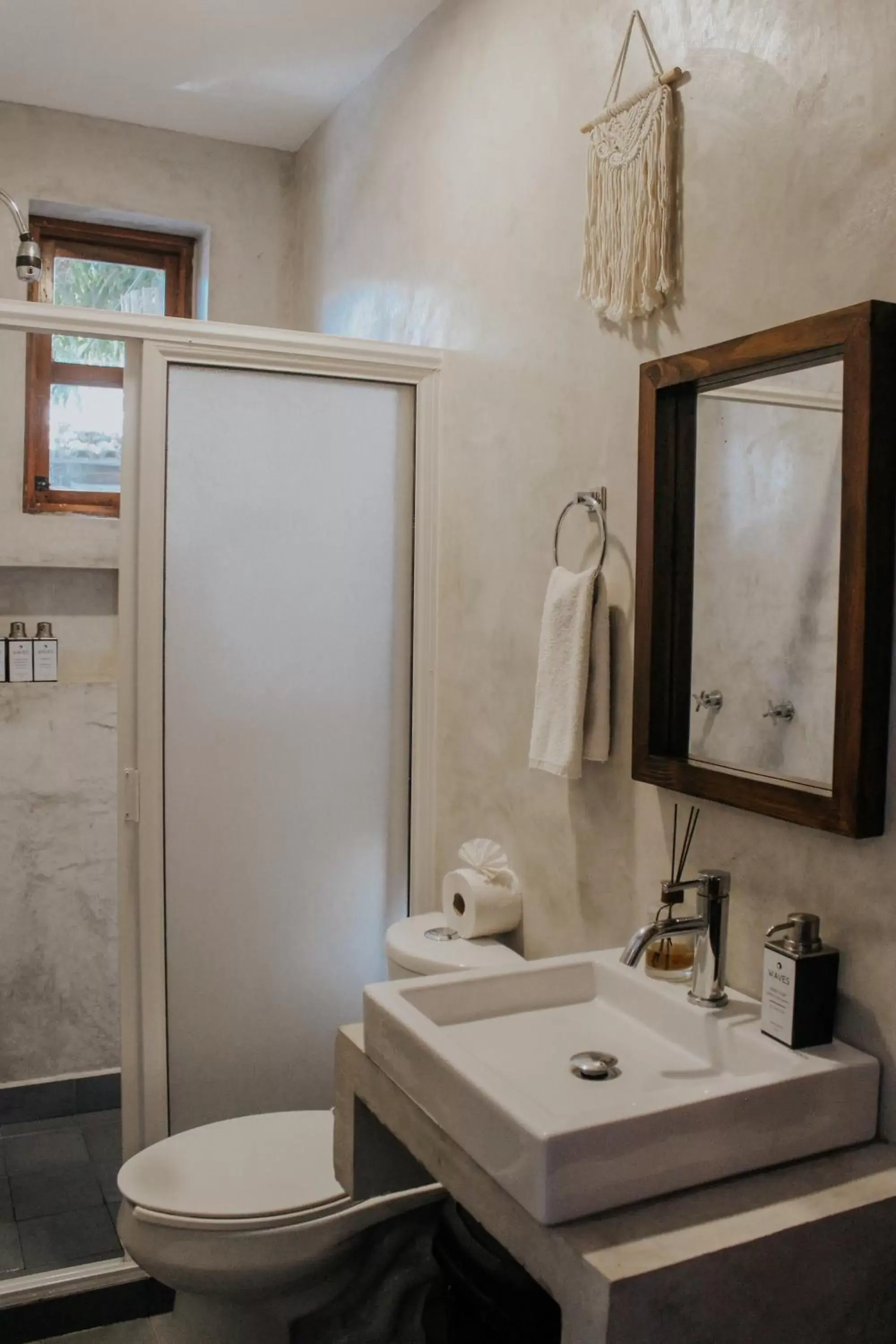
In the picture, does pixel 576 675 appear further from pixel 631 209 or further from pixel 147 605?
pixel 147 605

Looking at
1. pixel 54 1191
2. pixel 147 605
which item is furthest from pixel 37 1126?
pixel 147 605

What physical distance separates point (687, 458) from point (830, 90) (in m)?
0.48

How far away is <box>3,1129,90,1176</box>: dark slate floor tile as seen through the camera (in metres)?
2.81

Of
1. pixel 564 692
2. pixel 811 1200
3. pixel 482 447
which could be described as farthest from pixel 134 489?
pixel 811 1200

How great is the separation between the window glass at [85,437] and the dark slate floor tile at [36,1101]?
158 cm

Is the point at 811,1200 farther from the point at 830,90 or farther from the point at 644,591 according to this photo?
the point at 830,90

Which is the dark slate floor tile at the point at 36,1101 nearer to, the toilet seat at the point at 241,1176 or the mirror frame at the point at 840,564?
the toilet seat at the point at 241,1176

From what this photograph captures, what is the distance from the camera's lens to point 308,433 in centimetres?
230

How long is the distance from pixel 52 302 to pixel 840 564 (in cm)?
264

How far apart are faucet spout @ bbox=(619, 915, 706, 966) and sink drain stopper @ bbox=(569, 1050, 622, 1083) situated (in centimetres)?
13

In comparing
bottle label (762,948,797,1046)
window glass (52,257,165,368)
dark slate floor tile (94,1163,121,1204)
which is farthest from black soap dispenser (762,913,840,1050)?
window glass (52,257,165,368)

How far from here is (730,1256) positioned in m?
1.10

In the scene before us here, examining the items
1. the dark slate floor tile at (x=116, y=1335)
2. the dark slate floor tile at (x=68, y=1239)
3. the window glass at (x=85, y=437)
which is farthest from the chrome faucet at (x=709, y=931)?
the window glass at (x=85, y=437)

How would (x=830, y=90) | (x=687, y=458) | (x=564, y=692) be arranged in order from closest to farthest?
(x=830, y=90) → (x=687, y=458) → (x=564, y=692)
